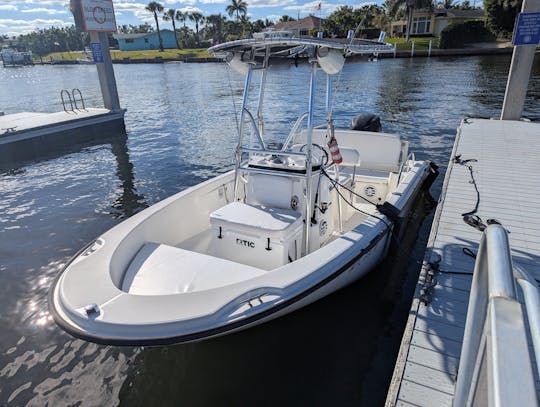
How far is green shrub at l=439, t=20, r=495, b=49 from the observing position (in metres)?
49.4

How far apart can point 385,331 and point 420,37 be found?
66398 millimetres

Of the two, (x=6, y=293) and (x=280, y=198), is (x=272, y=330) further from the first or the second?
(x=6, y=293)

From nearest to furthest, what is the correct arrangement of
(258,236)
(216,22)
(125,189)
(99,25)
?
1. (258,236)
2. (125,189)
3. (99,25)
4. (216,22)

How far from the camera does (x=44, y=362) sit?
4406 mm

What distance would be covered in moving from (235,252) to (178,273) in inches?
29.7

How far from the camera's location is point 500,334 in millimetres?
1085

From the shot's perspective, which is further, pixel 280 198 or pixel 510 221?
pixel 510 221

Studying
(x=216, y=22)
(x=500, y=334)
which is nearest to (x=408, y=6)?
(x=216, y=22)

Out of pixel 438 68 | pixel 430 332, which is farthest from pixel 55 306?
pixel 438 68

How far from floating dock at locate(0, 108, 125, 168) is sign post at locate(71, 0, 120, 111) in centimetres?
147

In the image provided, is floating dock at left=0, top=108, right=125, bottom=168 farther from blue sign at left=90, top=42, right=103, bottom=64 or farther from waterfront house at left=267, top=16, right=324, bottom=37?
waterfront house at left=267, top=16, right=324, bottom=37

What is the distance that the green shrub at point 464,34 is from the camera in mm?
49438

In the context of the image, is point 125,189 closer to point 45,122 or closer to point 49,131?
point 49,131

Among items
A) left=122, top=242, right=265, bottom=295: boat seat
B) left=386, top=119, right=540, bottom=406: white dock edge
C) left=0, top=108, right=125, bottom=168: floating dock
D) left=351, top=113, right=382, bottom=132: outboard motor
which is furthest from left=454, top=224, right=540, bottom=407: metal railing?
left=0, top=108, right=125, bottom=168: floating dock
